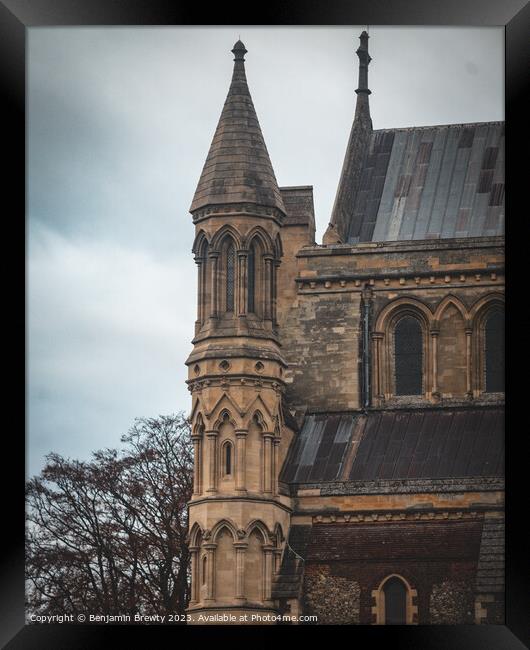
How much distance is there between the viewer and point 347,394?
45219 millimetres

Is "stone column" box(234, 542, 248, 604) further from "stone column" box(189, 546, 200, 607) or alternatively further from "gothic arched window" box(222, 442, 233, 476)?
"gothic arched window" box(222, 442, 233, 476)

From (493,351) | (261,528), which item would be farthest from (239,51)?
(493,351)

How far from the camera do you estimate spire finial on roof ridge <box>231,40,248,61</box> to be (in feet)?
110

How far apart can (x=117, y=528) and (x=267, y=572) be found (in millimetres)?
7081

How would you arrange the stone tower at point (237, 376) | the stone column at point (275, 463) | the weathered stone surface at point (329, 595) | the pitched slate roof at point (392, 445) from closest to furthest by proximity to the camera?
the weathered stone surface at point (329, 595), the stone tower at point (237, 376), the pitched slate roof at point (392, 445), the stone column at point (275, 463)

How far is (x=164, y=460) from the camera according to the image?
167ft

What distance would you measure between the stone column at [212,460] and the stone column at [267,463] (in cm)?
101

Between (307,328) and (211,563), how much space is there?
6.32 metres

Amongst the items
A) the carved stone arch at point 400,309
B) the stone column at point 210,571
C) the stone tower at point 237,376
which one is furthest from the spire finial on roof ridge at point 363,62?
the stone column at point 210,571

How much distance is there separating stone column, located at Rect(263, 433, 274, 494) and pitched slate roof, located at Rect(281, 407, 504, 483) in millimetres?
706

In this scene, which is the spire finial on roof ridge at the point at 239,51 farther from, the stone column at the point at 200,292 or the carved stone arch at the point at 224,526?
the carved stone arch at the point at 224,526

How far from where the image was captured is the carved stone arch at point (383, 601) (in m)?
40.5

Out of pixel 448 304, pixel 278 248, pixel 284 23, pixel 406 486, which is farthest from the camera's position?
pixel 448 304

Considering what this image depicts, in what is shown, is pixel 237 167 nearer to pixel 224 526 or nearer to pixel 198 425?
pixel 198 425
